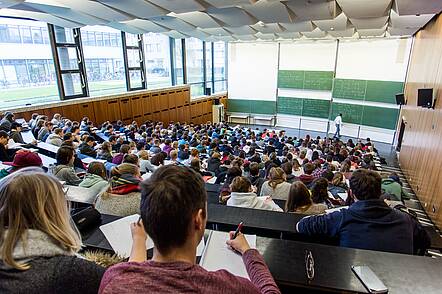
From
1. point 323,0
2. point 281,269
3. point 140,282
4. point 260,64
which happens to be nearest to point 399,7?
point 323,0

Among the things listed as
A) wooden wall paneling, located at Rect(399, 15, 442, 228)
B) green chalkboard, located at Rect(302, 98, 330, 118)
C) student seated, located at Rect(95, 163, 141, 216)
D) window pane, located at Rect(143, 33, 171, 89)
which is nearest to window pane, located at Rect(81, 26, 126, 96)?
window pane, located at Rect(143, 33, 171, 89)

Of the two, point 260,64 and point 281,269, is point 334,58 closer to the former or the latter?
point 260,64

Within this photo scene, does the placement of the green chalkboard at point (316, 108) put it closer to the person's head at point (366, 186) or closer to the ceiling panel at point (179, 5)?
the ceiling panel at point (179, 5)

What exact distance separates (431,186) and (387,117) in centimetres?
825

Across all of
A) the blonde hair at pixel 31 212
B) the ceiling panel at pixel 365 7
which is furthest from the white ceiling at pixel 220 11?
the blonde hair at pixel 31 212

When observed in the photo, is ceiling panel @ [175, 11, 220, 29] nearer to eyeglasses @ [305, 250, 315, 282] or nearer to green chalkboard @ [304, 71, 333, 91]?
green chalkboard @ [304, 71, 333, 91]

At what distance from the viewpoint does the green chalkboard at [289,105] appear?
620 inches

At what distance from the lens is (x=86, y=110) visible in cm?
968

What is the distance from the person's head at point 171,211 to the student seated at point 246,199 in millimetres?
2066

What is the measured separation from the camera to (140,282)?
29.6 inches

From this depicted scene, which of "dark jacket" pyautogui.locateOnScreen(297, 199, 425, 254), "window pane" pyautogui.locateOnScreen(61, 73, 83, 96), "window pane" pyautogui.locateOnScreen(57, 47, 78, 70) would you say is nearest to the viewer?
"dark jacket" pyautogui.locateOnScreen(297, 199, 425, 254)

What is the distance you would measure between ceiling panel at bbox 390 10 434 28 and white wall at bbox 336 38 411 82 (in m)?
3.91

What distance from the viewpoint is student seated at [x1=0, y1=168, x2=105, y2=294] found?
894 millimetres

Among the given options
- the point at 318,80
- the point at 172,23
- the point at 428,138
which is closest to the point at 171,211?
the point at 428,138
